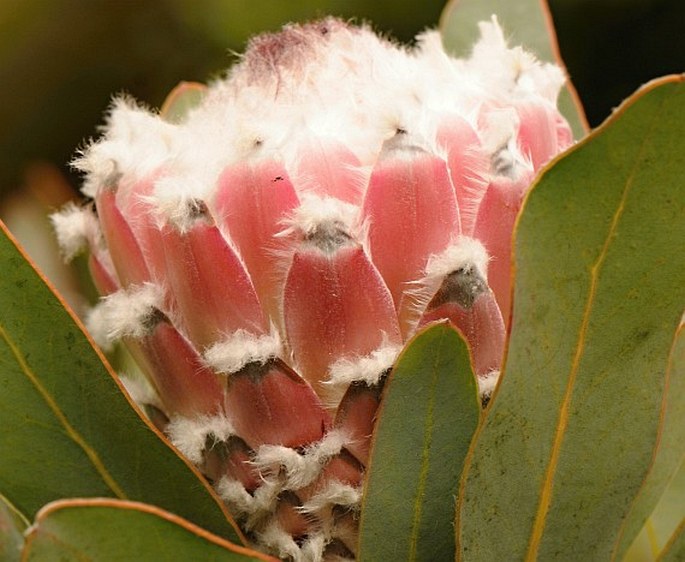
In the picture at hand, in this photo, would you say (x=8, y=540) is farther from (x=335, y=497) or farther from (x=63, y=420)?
(x=335, y=497)

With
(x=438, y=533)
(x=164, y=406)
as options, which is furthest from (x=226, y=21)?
(x=438, y=533)

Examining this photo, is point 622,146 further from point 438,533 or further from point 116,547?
point 116,547

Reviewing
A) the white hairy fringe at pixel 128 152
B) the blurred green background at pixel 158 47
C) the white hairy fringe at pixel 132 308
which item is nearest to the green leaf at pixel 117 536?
the white hairy fringe at pixel 132 308

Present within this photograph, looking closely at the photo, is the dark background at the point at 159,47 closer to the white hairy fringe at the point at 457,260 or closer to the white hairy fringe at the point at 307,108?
the white hairy fringe at the point at 307,108

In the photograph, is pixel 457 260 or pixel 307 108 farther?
pixel 307 108

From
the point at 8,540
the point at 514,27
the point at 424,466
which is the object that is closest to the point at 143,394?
the point at 8,540

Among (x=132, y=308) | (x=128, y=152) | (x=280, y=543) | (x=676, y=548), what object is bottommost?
(x=676, y=548)
